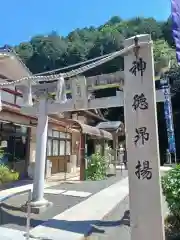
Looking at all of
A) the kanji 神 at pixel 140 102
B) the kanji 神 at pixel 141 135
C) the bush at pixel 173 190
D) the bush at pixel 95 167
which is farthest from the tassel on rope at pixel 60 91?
the bush at pixel 95 167

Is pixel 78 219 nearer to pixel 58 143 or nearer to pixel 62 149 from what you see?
pixel 58 143

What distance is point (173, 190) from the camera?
5688 millimetres

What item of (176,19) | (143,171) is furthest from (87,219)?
(176,19)

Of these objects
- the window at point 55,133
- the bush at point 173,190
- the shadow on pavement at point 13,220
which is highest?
the window at point 55,133

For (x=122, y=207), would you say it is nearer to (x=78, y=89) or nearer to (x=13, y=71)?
(x=78, y=89)

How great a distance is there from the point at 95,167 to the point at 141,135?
413 inches

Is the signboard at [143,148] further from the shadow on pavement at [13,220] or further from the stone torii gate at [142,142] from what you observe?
the shadow on pavement at [13,220]

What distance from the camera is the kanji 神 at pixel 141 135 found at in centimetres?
490

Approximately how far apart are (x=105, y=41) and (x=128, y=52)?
39780mm

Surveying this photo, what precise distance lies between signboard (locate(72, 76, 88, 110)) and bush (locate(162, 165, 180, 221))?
3314 mm

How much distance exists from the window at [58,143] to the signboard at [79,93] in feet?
26.2

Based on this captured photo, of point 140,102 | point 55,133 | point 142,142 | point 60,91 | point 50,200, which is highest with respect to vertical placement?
point 60,91

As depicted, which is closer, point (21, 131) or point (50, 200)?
point (50, 200)

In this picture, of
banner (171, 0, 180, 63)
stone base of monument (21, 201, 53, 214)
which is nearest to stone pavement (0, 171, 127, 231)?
stone base of monument (21, 201, 53, 214)
